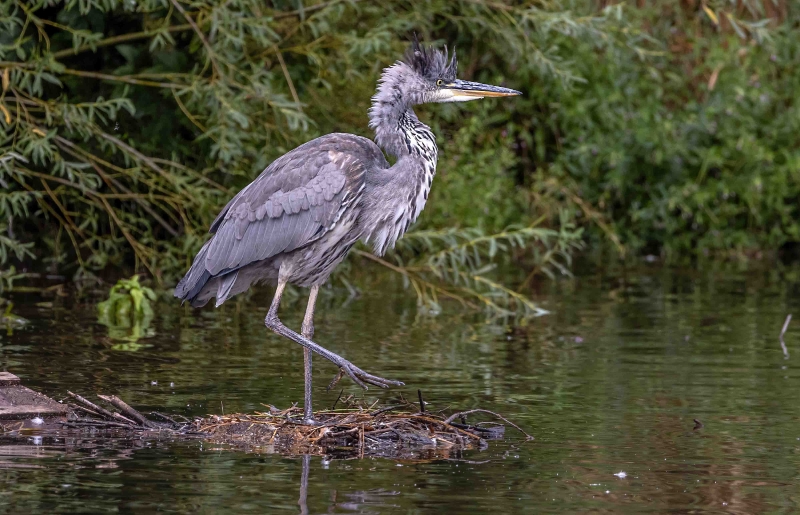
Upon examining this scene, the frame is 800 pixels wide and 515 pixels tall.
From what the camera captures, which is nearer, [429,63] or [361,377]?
[361,377]

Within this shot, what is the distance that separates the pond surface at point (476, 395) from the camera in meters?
6.32

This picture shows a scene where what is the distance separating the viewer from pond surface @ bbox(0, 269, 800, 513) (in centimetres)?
632

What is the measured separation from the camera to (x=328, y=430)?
7.50 m

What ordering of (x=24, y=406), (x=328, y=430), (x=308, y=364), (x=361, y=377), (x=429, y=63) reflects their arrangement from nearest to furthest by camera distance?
(x=328, y=430)
(x=24, y=406)
(x=361, y=377)
(x=308, y=364)
(x=429, y=63)

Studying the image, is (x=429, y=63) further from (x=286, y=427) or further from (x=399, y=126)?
(x=286, y=427)

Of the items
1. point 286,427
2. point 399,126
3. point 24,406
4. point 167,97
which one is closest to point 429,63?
point 399,126

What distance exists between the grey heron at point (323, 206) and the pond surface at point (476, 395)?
2.39ft

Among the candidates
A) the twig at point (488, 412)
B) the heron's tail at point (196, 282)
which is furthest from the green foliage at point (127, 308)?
the twig at point (488, 412)

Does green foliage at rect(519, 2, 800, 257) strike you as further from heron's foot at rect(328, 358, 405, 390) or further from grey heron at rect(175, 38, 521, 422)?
heron's foot at rect(328, 358, 405, 390)

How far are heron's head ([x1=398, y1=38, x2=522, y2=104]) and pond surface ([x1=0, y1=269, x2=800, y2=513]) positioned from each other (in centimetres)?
184

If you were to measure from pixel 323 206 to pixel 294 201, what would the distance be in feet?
0.61

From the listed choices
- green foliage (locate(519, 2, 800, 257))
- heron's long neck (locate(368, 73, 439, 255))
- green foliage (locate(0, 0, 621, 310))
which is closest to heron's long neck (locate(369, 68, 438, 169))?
heron's long neck (locate(368, 73, 439, 255))

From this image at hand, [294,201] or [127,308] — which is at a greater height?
[294,201]

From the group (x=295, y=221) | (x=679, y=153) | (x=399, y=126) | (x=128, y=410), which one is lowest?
(x=128, y=410)
